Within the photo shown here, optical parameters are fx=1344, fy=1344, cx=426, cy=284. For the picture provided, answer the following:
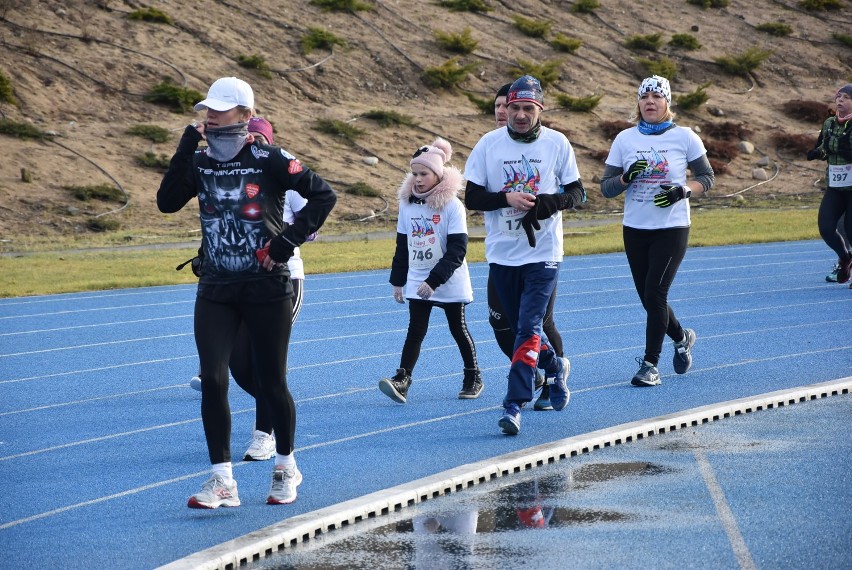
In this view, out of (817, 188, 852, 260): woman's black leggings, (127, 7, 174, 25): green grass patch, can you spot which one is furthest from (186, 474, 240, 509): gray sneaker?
(127, 7, 174, 25): green grass patch

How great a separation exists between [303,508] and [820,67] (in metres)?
57.4

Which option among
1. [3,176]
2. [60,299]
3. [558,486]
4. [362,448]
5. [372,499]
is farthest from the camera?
[3,176]

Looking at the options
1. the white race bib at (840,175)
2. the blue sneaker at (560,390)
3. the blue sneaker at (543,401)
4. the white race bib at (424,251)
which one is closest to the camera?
the blue sneaker at (560,390)

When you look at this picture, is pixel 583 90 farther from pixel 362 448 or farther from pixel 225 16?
pixel 362 448

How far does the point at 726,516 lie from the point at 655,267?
373cm

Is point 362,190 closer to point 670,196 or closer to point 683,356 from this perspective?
point 683,356

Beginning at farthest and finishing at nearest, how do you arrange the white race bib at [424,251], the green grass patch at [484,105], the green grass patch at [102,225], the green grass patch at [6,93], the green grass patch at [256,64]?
1. the green grass patch at [484,105]
2. the green grass patch at [256,64]
3. the green grass patch at [6,93]
4. the green grass patch at [102,225]
5. the white race bib at [424,251]

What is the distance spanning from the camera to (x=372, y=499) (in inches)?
236

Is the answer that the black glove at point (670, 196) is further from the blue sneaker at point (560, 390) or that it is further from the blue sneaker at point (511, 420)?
the blue sneaker at point (511, 420)

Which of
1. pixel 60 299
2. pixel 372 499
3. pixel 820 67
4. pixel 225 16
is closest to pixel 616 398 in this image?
pixel 372 499

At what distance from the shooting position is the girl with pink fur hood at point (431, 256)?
873 cm

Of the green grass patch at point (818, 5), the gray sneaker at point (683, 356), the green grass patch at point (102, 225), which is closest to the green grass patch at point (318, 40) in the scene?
the green grass patch at point (102, 225)

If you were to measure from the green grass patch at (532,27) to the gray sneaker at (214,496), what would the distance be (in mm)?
50354

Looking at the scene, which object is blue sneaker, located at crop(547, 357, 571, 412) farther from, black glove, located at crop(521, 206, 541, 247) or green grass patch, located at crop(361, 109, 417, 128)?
green grass patch, located at crop(361, 109, 417, 128)
